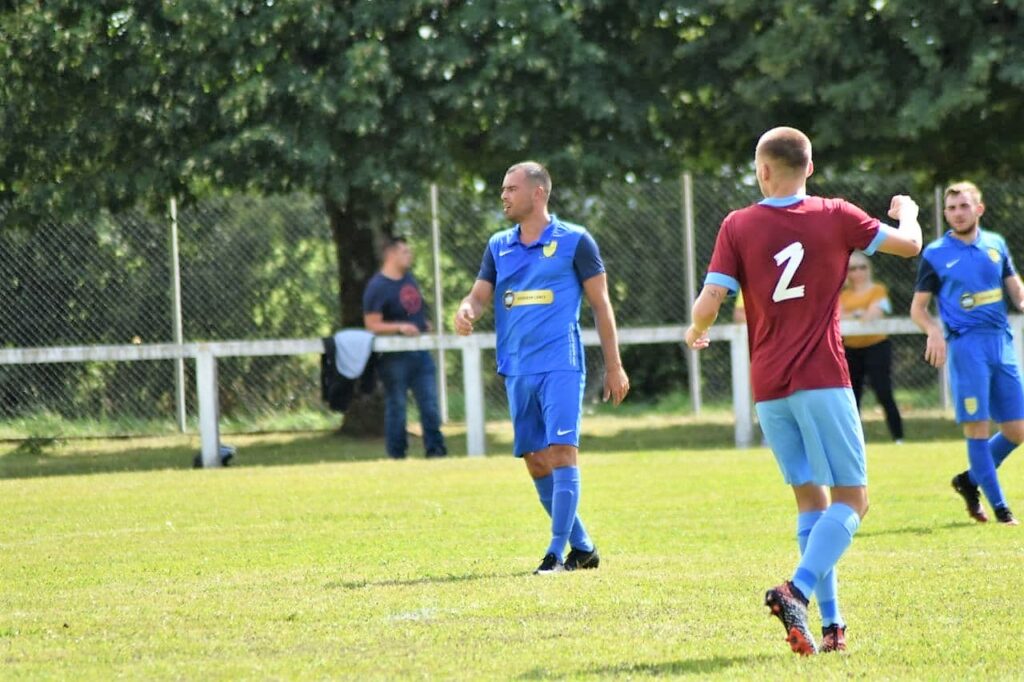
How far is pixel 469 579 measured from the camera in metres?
8.86

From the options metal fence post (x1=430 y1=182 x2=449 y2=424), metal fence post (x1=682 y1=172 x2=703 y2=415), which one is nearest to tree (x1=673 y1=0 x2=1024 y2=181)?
metal fence post (x1=682 y1=172 x2=703 y2=415)

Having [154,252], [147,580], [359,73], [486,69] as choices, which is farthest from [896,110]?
[147,580]

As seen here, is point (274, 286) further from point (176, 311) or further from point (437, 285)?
point (437, 285)

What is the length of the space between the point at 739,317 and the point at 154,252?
6.51m

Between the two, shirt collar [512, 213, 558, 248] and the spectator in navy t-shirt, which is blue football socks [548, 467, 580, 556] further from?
the spectator in navy t-shirt

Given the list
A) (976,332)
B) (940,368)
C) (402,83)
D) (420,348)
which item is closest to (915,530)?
(976,332)

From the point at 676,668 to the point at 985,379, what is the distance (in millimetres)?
5545

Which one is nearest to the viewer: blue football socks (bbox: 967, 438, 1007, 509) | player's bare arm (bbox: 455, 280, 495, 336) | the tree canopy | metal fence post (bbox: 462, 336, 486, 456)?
player's bare arm (bbox: 455, 280, 495, 336)

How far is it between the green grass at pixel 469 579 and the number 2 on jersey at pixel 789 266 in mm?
1250

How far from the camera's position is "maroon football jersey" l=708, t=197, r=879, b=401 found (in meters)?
6.69

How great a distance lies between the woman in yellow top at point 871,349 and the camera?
18578 mm

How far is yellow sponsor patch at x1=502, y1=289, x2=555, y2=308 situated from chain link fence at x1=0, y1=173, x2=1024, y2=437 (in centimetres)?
1060

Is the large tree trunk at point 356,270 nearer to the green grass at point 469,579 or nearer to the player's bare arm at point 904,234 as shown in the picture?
the green grass at point 469,579

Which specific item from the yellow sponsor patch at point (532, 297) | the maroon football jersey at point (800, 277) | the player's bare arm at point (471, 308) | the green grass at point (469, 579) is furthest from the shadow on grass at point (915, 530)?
the maroon football jersey at point (800, 277)
